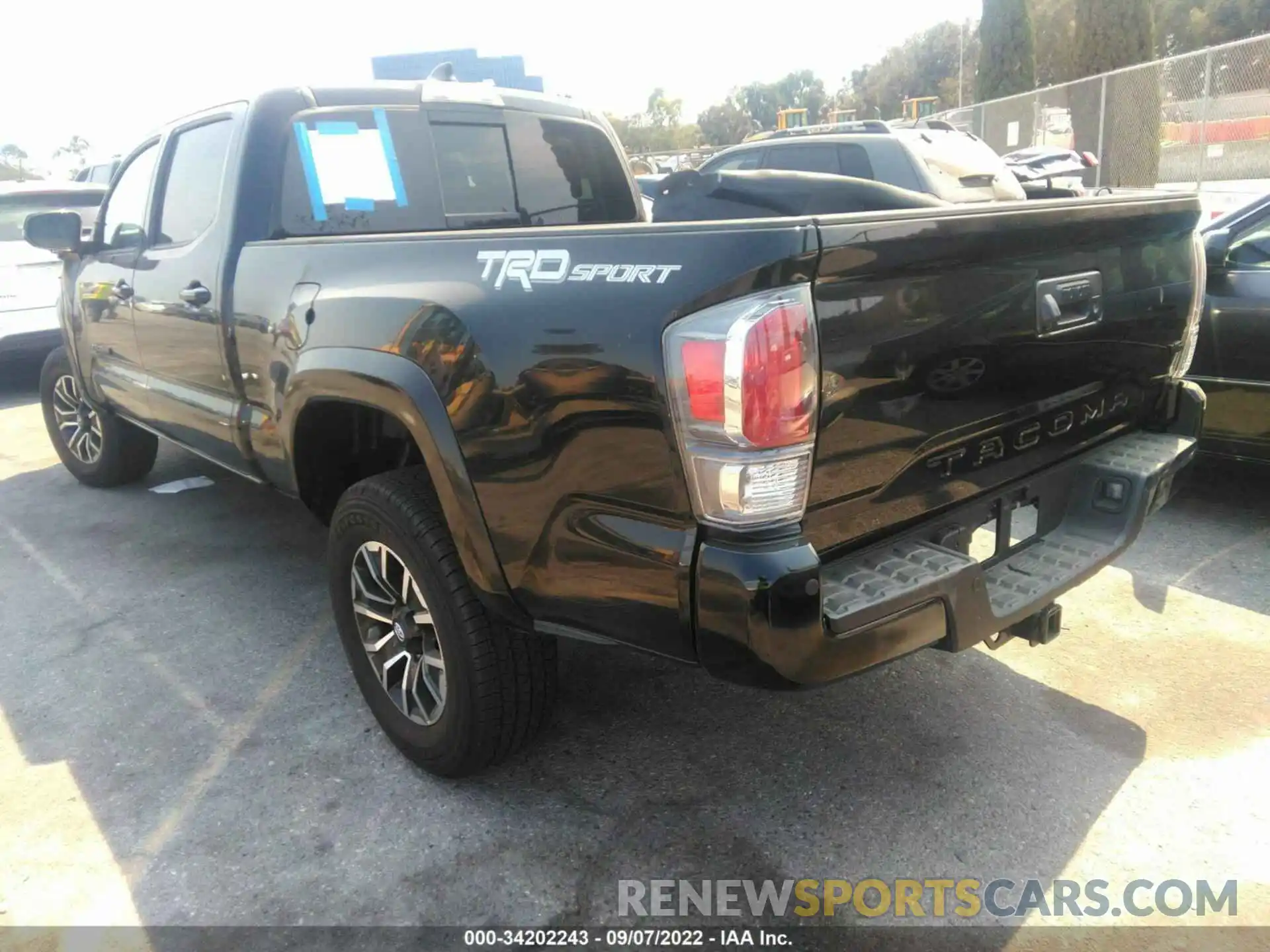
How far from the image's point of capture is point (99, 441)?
545 centimetres

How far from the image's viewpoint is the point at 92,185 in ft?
26.4

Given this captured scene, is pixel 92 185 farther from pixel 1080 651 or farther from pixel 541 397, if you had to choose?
pixel 1080 651

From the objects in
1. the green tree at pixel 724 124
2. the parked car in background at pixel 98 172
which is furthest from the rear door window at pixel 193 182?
the green tree at pixel 724 124

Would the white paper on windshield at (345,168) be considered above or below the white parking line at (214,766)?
above

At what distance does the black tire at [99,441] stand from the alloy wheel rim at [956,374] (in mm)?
4578

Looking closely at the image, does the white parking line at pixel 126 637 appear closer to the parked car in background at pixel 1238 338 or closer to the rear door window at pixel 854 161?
the parked car in background at pixel 1238 338

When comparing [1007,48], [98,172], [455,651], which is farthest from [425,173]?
[1007,48]

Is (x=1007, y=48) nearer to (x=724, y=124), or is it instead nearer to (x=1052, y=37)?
(x=1052, y=37)

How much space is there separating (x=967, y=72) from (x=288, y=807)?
6048 cm

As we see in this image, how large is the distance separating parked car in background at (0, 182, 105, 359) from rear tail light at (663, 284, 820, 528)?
7719mm

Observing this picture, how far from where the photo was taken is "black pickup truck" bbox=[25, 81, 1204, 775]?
1842 millimetres

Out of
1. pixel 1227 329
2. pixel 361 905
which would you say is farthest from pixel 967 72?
pixel 361 905

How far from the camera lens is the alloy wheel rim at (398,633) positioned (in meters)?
2.65

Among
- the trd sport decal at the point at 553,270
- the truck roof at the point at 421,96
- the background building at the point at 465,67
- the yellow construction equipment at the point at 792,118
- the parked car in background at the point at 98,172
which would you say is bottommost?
the trd sport decal at the point at 553,270
